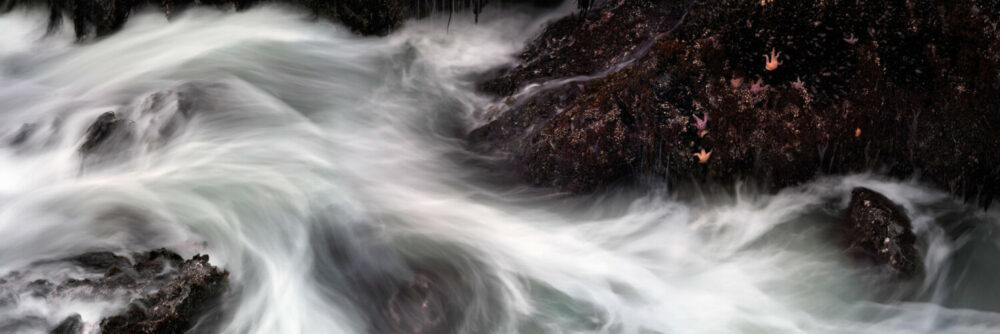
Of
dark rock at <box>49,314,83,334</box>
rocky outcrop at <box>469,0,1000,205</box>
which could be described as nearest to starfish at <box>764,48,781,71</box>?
rocky outcrop at <box>469,0,1000,205</box>

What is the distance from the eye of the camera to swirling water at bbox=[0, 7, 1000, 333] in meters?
4.25

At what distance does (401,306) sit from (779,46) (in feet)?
9.71

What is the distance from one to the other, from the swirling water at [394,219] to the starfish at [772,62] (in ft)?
2.78

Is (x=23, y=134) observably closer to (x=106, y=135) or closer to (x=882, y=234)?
(x=106, y=135)

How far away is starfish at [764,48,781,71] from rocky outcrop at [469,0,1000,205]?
16 millimetres

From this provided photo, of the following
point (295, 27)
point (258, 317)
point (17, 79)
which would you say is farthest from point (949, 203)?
point (17, 79)

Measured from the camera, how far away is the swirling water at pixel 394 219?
14.0ft

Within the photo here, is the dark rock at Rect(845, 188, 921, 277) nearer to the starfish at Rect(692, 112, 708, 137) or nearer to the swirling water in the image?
the swirling water

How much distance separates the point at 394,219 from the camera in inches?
197

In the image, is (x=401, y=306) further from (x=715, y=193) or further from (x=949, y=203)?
(x=949, y=203)

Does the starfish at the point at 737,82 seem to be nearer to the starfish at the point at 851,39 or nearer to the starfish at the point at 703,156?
the starfish at the point at 703,156

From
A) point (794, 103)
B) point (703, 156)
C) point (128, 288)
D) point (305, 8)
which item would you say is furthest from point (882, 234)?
point (305, 8)

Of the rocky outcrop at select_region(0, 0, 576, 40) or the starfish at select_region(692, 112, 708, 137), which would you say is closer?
the starfish at select_region(692, 112, 708, 137)

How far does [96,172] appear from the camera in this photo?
5.32m
